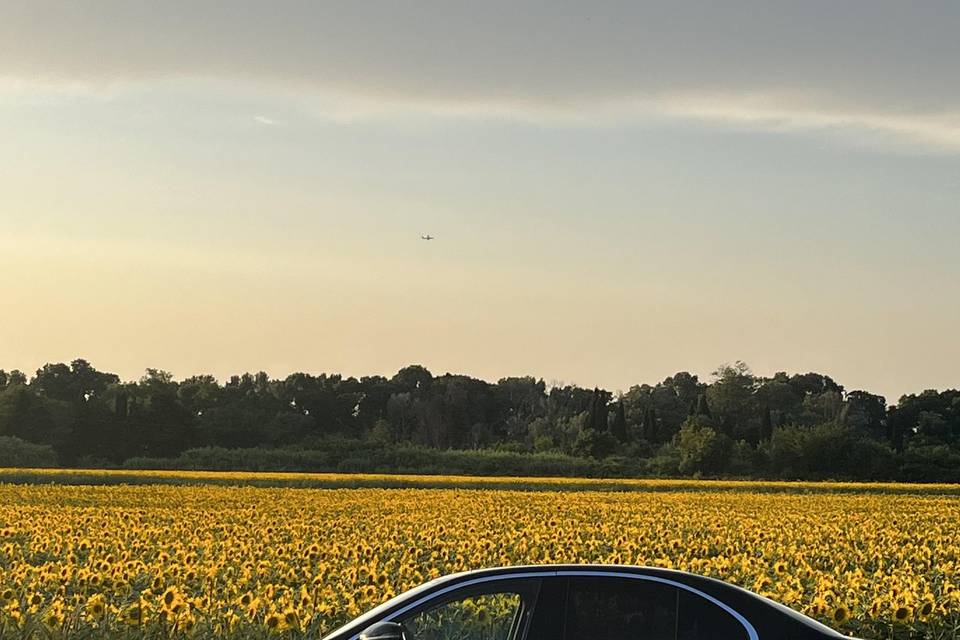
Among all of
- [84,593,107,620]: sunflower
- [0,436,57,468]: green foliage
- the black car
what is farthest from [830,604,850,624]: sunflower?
[0,436,57,468]: green foliage

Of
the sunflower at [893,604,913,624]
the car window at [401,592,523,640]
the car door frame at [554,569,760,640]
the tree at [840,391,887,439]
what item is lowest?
the sunflower at [893,604,913,624]

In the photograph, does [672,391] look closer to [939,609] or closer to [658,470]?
[658,470]

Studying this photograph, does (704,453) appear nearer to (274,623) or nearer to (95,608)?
(95,608)

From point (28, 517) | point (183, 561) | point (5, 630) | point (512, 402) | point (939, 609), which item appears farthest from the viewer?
point (512, 402)

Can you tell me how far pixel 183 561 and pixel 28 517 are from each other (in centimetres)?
1063

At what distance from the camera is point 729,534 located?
23844 mm

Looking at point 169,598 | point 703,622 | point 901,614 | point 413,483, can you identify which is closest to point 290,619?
point 169,598

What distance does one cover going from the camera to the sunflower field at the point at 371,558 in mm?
12797

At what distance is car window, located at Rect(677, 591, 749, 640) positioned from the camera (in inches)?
288

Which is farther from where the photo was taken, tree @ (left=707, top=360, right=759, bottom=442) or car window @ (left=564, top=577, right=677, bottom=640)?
tree @ (left=707, top=360, right=759, bottom=442)

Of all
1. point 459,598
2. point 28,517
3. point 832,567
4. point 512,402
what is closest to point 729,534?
point 832,567

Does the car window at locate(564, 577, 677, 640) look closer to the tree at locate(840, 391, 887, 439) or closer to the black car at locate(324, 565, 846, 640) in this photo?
the black car at locate(324, 565, 846, 640)

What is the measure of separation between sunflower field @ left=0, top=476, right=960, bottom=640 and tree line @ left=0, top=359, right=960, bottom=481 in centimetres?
5368

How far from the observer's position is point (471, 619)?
7.38 meters
